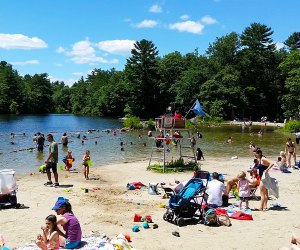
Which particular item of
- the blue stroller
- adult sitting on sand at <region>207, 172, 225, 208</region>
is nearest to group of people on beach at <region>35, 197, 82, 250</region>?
the blue stroller

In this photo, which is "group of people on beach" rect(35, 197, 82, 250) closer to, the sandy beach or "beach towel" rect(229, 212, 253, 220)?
the sandy beach

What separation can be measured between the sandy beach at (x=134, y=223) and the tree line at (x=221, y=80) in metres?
58.1

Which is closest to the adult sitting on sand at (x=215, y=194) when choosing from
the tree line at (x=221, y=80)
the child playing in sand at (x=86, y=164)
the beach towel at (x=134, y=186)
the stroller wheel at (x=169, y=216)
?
the stroller wheel at (x=169, y=216)

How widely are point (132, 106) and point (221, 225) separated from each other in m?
84.1

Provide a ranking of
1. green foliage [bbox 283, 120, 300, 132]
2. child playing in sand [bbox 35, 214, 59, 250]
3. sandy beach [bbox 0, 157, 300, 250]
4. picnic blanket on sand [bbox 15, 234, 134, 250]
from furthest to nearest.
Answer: green foliage [bbox 283, 120, 300, 132], sandy beach [bbox 0, 157, 300, 250], picnic blanket on sand [bbox 15, 234, 134, 250], child playing in sand [bbox 35, 214, 59, 250]

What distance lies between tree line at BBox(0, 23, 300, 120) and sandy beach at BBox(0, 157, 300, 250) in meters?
58.1

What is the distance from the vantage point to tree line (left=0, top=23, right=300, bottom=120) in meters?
78.6

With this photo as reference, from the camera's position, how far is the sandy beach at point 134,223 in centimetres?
970

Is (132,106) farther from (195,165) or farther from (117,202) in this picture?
(117,202)

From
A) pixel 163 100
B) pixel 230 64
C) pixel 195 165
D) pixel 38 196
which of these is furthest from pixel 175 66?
pixel 38 196

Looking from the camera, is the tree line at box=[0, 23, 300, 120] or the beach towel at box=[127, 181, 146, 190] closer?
the beach towel at box=[127, 181, 146, 190]

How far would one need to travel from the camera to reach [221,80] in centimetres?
8131

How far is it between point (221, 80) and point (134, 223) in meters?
72.8

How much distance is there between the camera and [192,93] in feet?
285
